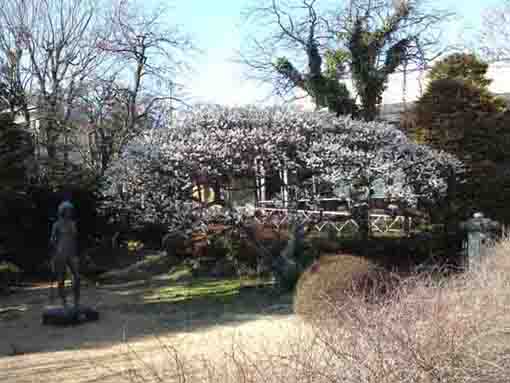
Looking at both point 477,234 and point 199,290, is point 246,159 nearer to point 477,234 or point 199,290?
point 199,290

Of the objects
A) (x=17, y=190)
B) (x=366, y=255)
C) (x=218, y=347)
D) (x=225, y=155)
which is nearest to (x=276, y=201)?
(x=225, y=155)

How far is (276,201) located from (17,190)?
7955mm

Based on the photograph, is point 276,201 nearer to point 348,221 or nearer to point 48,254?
point 348,221

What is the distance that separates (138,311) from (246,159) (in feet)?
10.8

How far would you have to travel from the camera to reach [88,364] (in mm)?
6707

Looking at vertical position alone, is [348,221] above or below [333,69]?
below

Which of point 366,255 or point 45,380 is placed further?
point 366,255

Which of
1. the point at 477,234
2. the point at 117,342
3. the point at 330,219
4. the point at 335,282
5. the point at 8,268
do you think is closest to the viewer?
the point at 117,342

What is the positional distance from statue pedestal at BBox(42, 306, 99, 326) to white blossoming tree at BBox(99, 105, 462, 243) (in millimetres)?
2481

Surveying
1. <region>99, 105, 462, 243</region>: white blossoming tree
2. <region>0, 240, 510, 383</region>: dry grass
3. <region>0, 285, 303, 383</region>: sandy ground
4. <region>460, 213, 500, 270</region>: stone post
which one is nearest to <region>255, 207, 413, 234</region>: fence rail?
<region>99, 105, 462, 243</region>: white blossoming tree

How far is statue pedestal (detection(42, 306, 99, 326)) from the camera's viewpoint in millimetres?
9273

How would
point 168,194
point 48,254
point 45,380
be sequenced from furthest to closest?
point 48,254, point 168,194, point 45,380

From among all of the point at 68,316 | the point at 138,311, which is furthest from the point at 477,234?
the point at 68,316

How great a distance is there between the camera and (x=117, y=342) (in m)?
7.88
